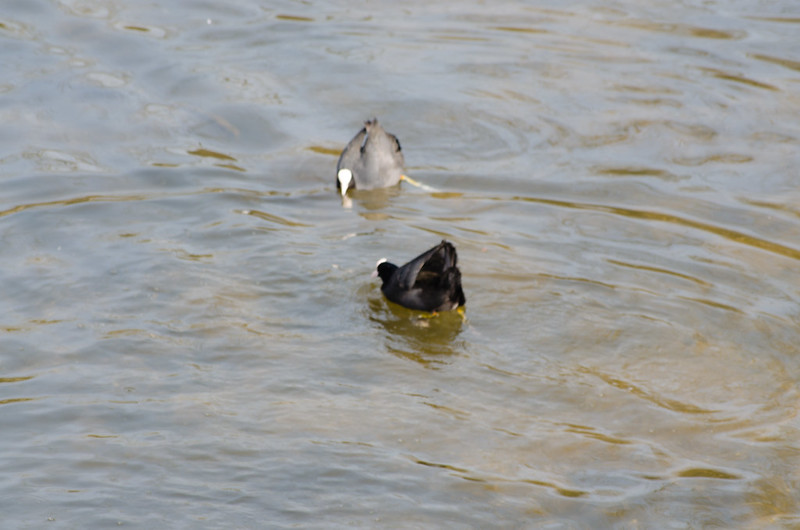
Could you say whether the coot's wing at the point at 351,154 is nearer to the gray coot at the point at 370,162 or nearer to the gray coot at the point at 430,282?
the gray coot at the point at 370,162

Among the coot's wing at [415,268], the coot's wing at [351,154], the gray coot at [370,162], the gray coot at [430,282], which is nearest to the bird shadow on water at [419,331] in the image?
the gray coot at [430,282]

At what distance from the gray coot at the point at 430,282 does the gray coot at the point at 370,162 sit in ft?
9.51

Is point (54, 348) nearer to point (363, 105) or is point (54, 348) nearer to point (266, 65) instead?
point (363, 105)

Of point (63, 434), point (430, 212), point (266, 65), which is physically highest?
point (266, 65)

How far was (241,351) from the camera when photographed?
7918mm

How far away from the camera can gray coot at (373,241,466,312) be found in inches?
325

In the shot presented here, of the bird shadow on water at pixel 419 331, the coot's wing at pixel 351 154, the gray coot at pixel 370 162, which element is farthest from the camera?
the coot's wing at pixel 351 154

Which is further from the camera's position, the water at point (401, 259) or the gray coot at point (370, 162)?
the gray coot at point (370, 162)

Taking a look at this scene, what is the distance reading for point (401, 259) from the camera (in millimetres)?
9773

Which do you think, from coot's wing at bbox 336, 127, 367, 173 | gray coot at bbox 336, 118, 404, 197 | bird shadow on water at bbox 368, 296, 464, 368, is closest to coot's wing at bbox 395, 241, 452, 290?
bird shadow on water at bbox 368, 296, 464, 368

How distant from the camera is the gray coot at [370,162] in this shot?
11.5 m

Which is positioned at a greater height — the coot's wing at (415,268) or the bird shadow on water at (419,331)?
the coot's wing at (415,268)

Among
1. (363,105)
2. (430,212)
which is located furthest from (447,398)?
(363,105)

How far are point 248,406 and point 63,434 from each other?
1.19 metres
